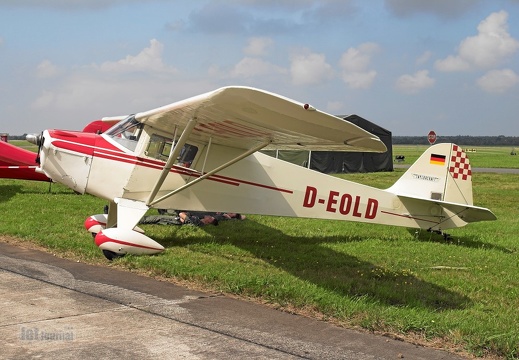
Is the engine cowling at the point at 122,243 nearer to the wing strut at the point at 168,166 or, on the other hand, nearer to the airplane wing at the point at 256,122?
the wing strut at the point at 168,166

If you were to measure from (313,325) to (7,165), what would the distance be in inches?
542

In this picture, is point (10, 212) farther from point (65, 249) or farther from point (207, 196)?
point (207, 196)

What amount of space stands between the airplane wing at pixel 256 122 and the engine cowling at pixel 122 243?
1.76 m

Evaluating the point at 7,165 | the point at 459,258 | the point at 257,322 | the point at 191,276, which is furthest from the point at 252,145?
the point at 7,165

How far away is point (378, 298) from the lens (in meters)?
6.25

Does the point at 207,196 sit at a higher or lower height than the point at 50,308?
higher

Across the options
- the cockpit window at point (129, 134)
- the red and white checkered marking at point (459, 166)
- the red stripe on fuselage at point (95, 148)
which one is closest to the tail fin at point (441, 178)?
the red and white checkered marking at point (459, 166)

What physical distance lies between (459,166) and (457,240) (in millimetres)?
1384

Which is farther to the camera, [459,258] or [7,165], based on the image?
[7,165]

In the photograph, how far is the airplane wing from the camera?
544 cm

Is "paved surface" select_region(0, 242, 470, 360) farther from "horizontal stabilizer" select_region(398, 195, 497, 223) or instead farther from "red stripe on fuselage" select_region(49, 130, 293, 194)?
"horizontal stabilizer" select_region(398, 195, 497, 223)

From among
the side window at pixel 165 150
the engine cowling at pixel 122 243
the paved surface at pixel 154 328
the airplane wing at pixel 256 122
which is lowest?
the paved surface at pixel 154 328

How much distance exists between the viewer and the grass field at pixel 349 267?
5.31m

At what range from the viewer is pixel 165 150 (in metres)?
9.10
